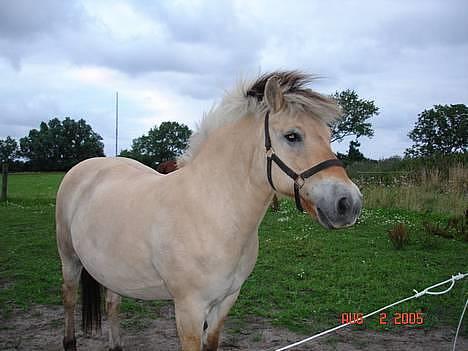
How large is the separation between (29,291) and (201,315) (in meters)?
3.90

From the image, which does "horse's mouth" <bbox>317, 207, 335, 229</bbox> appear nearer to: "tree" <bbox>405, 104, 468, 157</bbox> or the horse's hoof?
the horse's hoof

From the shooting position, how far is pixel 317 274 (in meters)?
6.10

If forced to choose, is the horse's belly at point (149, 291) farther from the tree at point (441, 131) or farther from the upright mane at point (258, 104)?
the tree at point (441, 131)

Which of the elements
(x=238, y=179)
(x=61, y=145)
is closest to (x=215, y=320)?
(x=238, y=179)

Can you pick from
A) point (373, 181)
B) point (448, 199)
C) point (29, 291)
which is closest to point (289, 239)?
point (29, 291)

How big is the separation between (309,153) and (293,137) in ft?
0.46

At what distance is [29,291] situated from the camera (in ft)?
17.8

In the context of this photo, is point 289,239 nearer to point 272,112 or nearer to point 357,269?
point 357,269

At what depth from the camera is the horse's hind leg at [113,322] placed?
12.8 ft

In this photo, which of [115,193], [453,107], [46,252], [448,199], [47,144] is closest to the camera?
[115,193]

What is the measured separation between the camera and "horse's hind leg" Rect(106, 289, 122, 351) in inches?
154

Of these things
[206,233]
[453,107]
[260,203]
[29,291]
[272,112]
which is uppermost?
[453,107]

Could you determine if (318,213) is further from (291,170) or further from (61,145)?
(61,145)

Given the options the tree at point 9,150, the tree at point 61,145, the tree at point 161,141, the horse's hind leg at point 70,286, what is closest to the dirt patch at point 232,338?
the horse's hind leg at point 70,286
